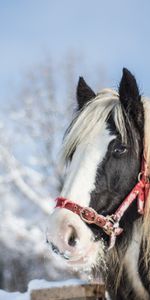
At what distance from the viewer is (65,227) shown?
2.57m

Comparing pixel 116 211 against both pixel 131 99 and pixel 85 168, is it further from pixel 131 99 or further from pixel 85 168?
pixel 131 99

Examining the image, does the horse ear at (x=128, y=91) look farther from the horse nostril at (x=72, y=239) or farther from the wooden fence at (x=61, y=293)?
the wooden fence at (x=61, y=293)

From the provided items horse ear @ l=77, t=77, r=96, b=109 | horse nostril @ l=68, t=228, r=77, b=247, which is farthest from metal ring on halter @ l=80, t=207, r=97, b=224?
horse ear @ l=77, t=77, r=96, b=109

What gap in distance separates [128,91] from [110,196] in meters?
0.75

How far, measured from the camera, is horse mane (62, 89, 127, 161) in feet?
9.86

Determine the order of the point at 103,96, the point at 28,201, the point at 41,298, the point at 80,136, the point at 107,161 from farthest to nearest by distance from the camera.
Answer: the point at 28,201
the point at 41,298
the point at 103,96
the point at 80,136
the point at 107,161

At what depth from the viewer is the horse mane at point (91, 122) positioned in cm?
301

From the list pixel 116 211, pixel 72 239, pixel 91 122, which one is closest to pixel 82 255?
pixel 72 239

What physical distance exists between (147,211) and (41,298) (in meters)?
2.74

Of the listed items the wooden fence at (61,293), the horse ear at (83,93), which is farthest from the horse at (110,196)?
the wooden fence at (61,293)

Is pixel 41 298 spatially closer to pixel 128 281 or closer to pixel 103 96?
pixel 128 281

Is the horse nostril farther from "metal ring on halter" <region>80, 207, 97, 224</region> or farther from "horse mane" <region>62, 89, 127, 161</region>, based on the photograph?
"horse mane" <region>62, 89, 127, 161</region>

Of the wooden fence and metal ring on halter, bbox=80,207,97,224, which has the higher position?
metal ring on halter, bbox=80,207,97,224

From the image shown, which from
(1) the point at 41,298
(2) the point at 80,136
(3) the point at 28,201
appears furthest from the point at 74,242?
(3) the point at 28,201
